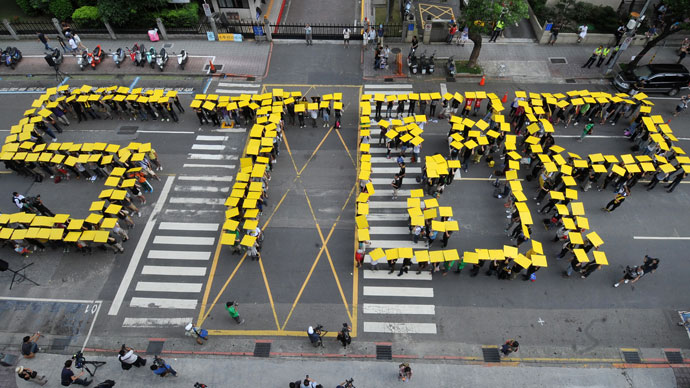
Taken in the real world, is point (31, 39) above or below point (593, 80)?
above

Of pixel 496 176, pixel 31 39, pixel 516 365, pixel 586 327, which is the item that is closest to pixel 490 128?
pixel 496 176

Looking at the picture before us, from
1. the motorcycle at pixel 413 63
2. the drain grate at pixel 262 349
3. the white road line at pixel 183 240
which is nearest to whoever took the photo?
the drain grate at pixel 262 349

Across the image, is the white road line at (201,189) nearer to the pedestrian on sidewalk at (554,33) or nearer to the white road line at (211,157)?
the white road line at (211,157)

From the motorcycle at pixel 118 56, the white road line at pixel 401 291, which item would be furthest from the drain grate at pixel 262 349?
the motorcycle at pixel 118 56

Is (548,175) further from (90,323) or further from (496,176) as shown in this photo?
(90,323)

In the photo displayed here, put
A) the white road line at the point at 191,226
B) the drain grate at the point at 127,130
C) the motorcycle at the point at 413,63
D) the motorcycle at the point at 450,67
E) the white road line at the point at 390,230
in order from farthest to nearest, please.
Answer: the motorcycle at the point at 413,63, the motorcycle at the point at 450,67, the drain grate at the point at 127,130, the white road line at the point at 191,226, the white road line at the point at 390,230

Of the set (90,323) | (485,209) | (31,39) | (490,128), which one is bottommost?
(90,323)

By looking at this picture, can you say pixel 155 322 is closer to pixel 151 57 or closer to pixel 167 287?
pixel 167 287
